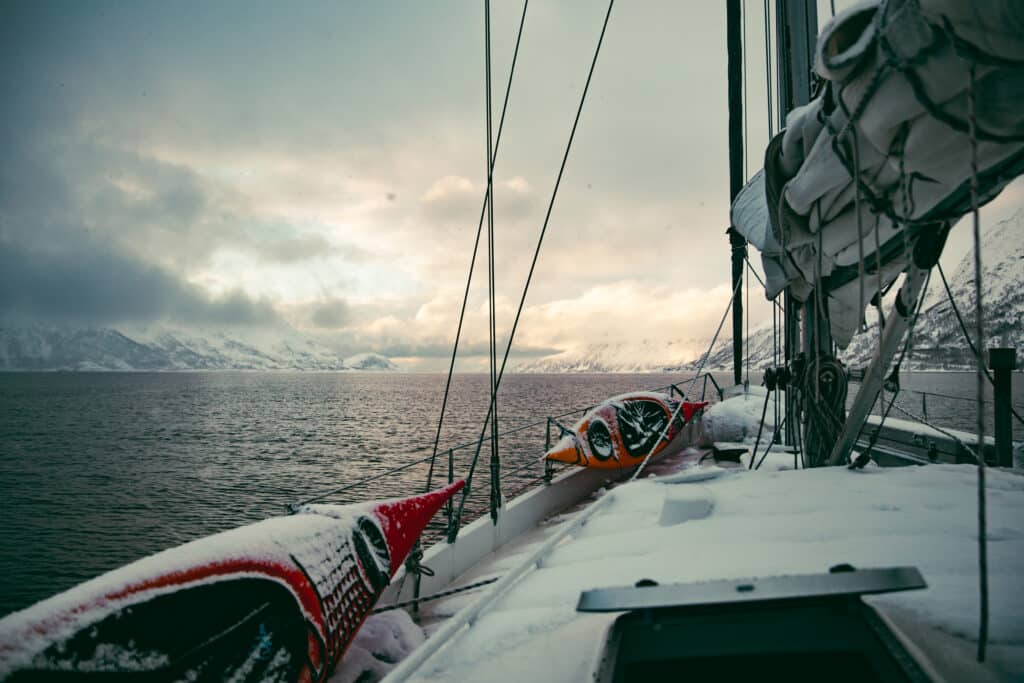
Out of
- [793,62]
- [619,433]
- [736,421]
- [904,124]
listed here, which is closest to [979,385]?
[904,124]

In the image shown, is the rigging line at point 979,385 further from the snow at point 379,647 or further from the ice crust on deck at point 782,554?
the snow at point 379,647

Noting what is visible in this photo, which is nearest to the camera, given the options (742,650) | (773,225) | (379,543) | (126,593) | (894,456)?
(742,650)

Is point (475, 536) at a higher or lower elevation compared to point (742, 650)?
lower

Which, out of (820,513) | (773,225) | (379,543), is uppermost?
(773,225)

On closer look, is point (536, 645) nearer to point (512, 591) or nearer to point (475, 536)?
point (512, 591)

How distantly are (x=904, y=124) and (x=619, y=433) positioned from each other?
913cm

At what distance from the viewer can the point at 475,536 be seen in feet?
22.1

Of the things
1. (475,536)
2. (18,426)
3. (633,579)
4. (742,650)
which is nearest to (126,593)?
(633,579)

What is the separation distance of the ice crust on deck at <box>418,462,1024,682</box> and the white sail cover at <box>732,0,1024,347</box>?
1.21 m

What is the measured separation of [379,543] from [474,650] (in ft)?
7.55

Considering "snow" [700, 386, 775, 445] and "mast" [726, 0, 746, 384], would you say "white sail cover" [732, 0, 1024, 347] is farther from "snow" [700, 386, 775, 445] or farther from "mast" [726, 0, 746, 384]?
"mast" [726, 0, 746, 384]

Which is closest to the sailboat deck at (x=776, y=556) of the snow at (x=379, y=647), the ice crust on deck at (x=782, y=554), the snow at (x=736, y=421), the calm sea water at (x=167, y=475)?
the ice crust on deck at (x=782, y=554)

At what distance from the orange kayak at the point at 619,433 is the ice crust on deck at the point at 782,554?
19.7 feet

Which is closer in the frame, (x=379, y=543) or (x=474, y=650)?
(x=474, y=650)
